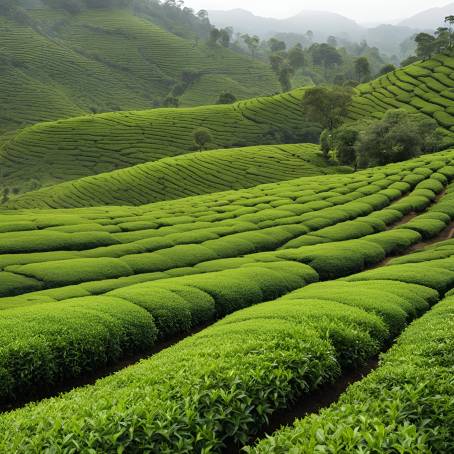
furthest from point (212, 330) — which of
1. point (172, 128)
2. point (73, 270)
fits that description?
point (172, 128)

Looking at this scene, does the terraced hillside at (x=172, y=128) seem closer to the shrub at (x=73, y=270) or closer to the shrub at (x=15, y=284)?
the shrub at (x=73, y=270)

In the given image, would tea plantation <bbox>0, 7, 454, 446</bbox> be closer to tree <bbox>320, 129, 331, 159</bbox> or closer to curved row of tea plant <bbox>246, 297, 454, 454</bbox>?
curved row of tea plant <bbox>246, 297, 454, 454</bbox>

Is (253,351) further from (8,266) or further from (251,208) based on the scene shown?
(251,208)

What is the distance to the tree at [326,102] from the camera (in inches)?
4614

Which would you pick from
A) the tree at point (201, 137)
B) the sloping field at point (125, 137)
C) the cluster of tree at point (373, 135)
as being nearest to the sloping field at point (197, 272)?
the cluster of tree at point (373, 135)

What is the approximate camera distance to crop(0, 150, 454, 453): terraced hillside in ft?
31.4

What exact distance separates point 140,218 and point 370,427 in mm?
45311

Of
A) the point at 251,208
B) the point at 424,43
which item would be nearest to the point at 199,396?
the point at 251,208

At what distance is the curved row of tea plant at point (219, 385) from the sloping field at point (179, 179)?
8087 centimetres

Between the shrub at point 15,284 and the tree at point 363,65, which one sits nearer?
the shrub at point 15,284

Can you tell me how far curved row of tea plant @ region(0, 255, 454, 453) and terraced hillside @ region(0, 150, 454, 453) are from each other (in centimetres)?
5

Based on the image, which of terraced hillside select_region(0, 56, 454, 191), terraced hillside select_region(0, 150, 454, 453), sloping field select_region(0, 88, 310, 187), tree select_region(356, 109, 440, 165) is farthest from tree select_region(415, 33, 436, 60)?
terraced hillside select_region(0, 150, 454, 453)

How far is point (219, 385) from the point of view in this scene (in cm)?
1120

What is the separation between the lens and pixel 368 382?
39.3 ft
